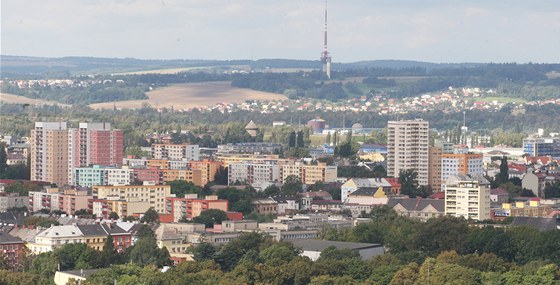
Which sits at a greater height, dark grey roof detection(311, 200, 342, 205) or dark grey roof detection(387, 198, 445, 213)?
dark grey roof detection(387, 198, 445, 213)

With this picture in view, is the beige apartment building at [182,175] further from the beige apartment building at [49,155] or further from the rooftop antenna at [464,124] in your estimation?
the rooftop antenna at [464,124]

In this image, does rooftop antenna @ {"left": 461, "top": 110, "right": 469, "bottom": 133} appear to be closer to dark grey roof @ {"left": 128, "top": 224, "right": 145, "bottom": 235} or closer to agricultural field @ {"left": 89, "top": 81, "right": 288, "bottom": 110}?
agricultural field @ {"left": 89, "top": 81, "right": 288, "bottom": 110}

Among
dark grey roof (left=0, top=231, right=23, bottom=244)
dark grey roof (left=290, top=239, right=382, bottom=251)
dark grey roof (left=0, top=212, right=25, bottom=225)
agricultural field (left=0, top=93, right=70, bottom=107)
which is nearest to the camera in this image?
dark grey roof (left=290, top=239, right=382, bottom=251)

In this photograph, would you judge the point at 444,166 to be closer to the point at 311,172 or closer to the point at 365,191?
the point at 311,172

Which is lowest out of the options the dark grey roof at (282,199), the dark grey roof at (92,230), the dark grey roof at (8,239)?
the dark grey roof at (282,199)

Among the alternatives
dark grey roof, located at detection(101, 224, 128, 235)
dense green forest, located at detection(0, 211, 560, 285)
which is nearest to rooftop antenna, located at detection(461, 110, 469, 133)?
dense green forest, located at detection(0, 211, 560, 285)

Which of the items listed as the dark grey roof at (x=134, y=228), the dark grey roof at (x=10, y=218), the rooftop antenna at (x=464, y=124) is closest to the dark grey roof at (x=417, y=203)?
the dark grey roof at (x=134, y=228)

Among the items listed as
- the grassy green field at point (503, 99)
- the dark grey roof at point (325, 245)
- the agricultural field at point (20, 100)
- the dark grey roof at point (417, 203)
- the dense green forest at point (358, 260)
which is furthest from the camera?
the grassy green field at point (503, 99)

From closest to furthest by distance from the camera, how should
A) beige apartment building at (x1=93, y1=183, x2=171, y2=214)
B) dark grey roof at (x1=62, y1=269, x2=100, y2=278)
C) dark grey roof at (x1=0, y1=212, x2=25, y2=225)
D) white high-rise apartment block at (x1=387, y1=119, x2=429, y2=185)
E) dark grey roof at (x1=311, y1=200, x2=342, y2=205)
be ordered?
dark grey roof at (x1=62, y1=269, x2=100, y2=278) < dark grey roof at (x1=0, y1=212, x2=25, y2=225) < beige apartment building at (x1=93, y1=183, x2=171, y2=214) < dark grey roof at (x1=311, y1=200, x2=342, y2=205) < white high-rise apartment block at (x1=387, y1=119, x2=429, y2=185)
